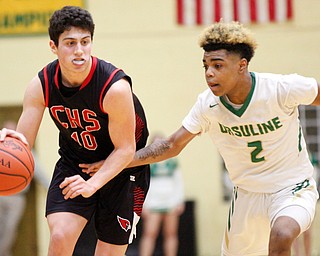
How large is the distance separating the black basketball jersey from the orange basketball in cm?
39

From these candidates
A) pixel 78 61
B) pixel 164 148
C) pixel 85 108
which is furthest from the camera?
pixel 164 148

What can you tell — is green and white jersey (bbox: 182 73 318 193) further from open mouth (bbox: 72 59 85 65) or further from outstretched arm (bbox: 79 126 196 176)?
open mouth (bbox: 72 59 85 65)

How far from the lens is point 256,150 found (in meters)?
6.11

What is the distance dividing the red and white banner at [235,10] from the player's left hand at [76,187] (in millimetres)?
7154

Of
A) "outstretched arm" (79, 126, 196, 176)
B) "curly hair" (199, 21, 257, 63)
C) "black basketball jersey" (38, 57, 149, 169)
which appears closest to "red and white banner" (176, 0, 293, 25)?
"outstretched arm" (79, 126, 196, 176)

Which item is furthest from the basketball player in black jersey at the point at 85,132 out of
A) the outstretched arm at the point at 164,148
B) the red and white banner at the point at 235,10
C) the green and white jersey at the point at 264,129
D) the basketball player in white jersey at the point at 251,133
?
the red and white banner at the point at 235,10

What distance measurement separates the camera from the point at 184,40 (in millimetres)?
12352

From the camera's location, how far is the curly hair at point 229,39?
19.6ft

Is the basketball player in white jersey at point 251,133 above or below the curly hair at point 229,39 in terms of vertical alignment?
below

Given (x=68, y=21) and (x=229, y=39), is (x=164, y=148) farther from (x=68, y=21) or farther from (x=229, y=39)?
(x=68, y=21)

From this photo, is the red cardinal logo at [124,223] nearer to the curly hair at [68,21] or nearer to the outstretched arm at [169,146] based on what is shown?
the outstretched arm at [169,146]

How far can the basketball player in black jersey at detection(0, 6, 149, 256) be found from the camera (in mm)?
5523

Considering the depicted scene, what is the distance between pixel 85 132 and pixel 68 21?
0.83 meters

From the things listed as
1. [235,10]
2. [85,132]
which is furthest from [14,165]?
[235,10]
